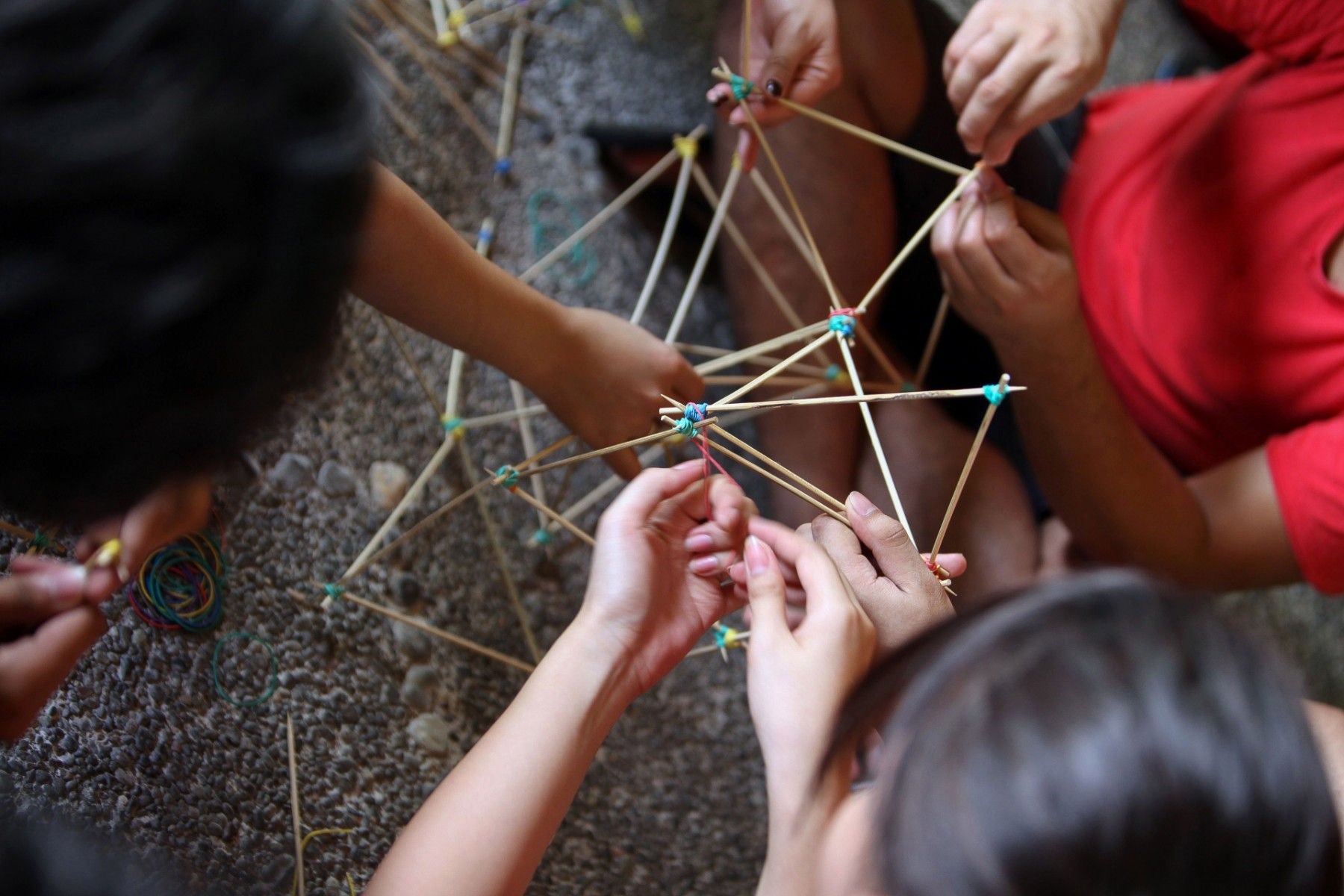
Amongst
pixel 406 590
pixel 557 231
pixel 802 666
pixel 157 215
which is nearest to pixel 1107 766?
pixel 802 666

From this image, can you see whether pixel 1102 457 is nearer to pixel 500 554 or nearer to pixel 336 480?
pixel 500 554

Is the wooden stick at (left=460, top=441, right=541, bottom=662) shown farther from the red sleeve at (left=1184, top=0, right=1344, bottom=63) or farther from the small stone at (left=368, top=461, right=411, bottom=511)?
the red sleeve at (left=1184, top=0, right=1344, bottom=63)

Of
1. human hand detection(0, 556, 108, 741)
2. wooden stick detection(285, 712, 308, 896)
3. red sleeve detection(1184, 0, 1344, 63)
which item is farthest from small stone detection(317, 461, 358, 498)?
red sleeve detection(1184, 0, 1344, 63)

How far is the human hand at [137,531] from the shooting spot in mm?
556

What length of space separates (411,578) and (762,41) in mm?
685

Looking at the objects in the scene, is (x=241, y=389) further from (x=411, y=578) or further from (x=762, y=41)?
(x=762, y=41)

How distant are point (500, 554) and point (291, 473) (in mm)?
241

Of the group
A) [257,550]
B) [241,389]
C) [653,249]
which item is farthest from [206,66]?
[653,249]

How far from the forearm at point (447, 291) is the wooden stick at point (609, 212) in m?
0.26

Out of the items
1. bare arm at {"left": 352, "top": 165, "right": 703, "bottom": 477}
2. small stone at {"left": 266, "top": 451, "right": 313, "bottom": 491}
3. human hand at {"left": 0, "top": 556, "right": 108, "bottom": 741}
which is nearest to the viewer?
human hand at {"left": 0, "top": 556, "right": 108, "bottom": 741}

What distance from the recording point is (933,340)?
1011mm

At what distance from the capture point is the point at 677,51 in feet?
4.23

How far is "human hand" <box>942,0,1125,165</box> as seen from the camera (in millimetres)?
746

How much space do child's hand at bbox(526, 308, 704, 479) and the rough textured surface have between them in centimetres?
22
